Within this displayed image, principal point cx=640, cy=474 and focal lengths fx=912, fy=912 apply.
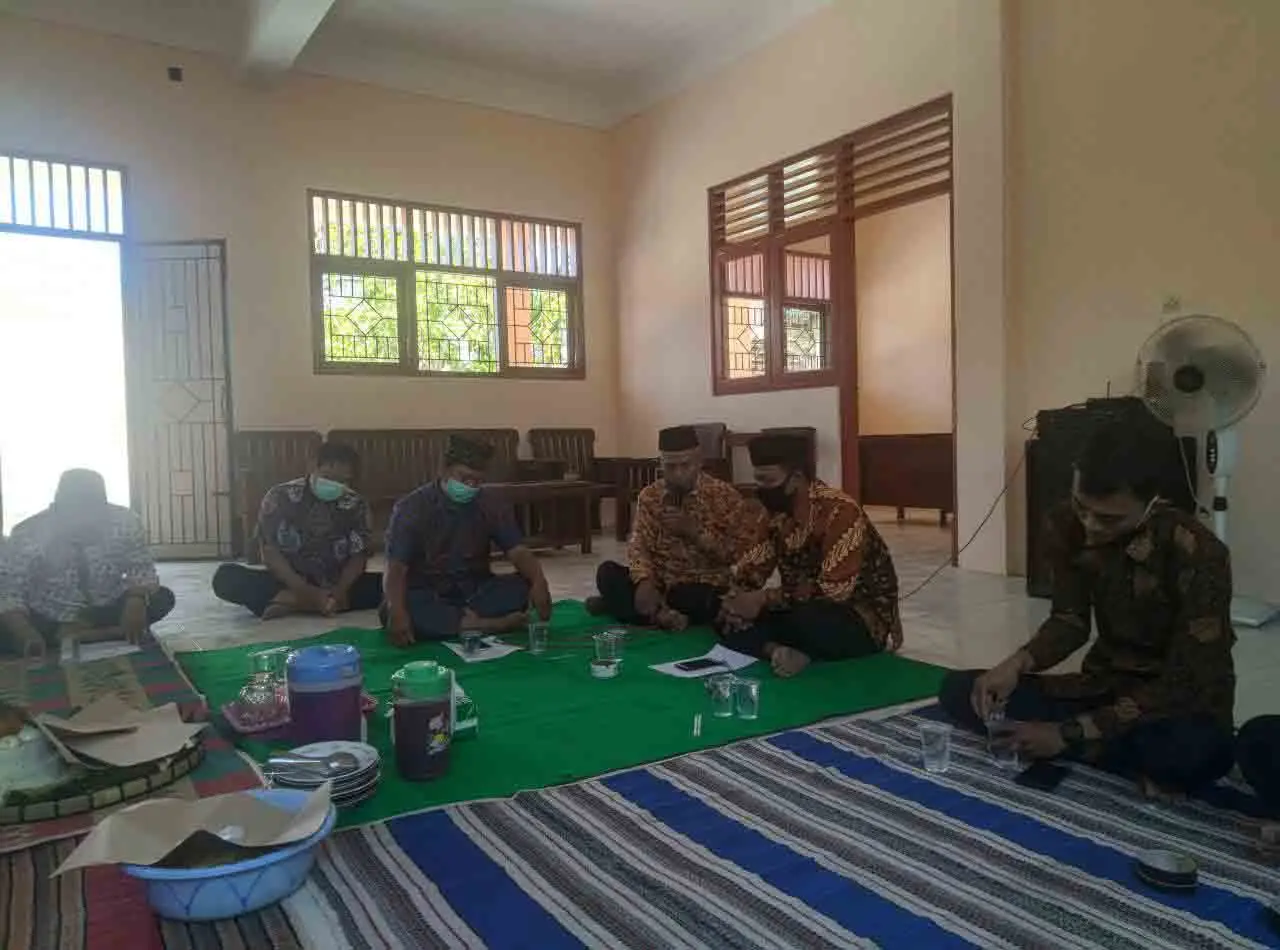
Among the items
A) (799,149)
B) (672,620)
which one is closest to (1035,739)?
(672,620)

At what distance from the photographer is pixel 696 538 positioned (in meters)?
3.48

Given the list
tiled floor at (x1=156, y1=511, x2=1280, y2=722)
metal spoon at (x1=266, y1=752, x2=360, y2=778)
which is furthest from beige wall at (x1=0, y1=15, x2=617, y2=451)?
metal spoon at (x1=266, y1=752, x2=360, y2=778)

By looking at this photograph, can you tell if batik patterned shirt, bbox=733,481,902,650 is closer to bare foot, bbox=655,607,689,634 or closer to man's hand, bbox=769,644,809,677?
man's hand, bbox=769,644,809,677

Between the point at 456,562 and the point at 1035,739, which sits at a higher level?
the point at 456,562

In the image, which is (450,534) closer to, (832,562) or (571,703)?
(571,703)

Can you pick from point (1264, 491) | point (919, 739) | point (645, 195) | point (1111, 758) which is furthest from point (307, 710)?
point (645, 195)

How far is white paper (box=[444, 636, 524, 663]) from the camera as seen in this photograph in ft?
10.2

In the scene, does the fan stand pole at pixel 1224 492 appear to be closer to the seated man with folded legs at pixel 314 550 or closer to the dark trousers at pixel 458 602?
the dark trousers at pixel 458 602

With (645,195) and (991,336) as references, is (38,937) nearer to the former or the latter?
(991,336)

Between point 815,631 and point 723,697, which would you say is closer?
point 723,697

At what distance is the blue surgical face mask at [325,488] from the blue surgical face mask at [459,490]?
2.68ft

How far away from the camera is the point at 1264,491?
3.97m

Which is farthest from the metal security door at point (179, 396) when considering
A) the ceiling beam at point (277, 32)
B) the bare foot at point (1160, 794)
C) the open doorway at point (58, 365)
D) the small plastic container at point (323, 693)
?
the bare foot at point (1160, 794)

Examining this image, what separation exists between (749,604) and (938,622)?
1.21 metres
